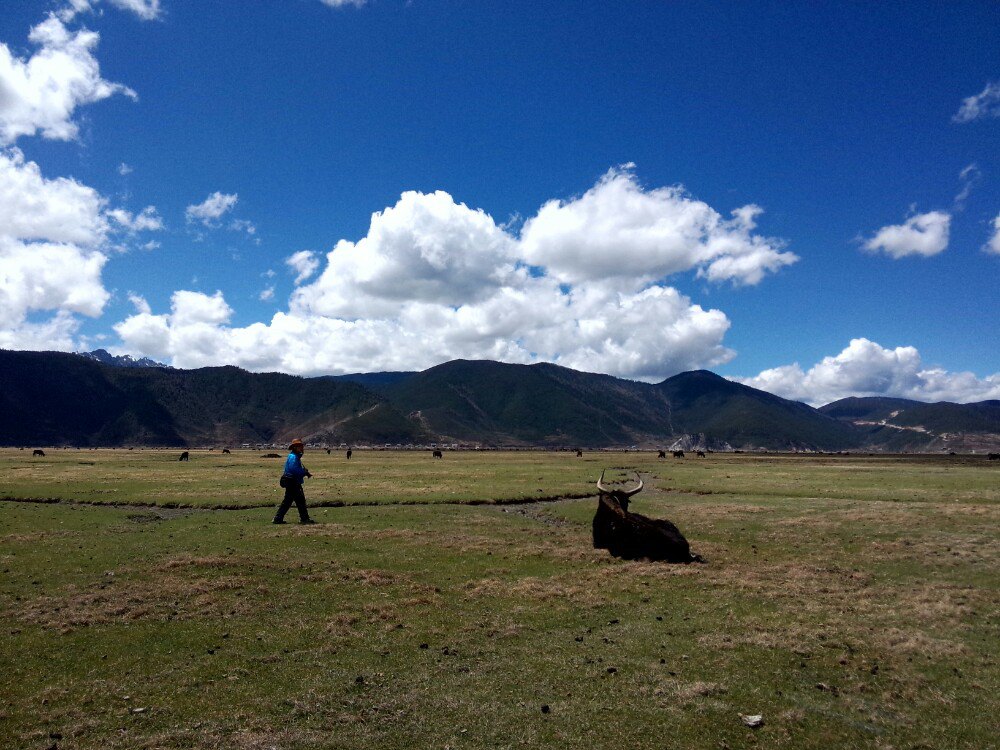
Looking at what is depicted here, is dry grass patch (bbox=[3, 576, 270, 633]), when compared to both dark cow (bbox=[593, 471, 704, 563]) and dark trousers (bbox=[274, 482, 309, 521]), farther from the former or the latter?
dark cow (bbox=[593, 471, 704, 563])

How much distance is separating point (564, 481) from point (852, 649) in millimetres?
36221

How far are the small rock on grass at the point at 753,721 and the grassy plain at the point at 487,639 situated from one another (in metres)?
0.10

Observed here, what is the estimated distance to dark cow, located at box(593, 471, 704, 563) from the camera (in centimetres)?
1778

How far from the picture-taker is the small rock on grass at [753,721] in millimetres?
7844

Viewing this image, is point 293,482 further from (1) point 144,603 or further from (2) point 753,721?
(2) point 753,721

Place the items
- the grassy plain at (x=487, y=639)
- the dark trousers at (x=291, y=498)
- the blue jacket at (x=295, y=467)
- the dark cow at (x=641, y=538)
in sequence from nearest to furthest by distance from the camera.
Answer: the grassy plain at (x=487, y=639)
the dark cow at (x=641, y=538)
the blue jacket at (x=295, y=467)
the dark trousers at (x=291, y=498)

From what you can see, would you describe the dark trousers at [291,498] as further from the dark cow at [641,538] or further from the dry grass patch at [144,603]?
the dark cow at [641,538]

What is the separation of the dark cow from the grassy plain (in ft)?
2.80

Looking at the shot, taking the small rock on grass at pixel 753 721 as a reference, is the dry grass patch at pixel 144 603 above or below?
below

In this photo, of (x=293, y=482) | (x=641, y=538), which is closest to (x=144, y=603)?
(x=293, y=482)

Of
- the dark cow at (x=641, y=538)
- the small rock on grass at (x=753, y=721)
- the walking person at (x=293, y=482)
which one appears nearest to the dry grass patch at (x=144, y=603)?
the walking person at (x=293, y=482)

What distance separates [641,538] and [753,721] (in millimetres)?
10359

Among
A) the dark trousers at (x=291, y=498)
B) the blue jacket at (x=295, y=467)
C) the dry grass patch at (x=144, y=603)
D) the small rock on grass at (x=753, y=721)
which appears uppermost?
the blue jacket at (x=295, y=467)

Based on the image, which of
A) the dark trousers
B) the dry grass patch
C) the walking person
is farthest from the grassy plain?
the walking person
